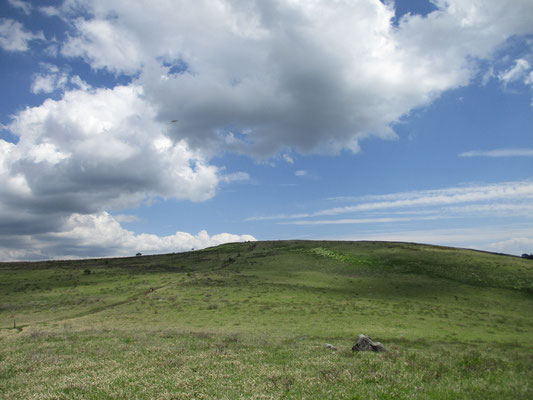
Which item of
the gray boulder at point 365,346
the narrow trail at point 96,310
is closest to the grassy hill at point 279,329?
the narrow trail at point 96,310

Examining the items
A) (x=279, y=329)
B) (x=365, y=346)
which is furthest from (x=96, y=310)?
(x=365, y=346)

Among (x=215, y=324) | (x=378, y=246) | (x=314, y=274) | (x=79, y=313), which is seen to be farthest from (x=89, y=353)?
(x=378, y=246)

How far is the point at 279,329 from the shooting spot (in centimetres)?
3838

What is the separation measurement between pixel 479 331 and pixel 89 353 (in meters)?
43.4

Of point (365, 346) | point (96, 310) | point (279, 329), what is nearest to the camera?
point (365, 346)

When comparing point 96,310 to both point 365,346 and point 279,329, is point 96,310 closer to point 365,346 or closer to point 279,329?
point 279,329

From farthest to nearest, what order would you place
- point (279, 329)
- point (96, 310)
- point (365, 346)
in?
point (96, 310) < point (279, 329) < point (365, 346)

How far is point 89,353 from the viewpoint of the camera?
2317 centimetres

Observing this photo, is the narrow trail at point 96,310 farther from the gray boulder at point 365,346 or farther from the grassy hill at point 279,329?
the gray boulder at point 365,346

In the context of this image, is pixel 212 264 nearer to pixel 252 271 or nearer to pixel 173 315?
pixel 252 271

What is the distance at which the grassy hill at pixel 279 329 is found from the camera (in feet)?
50.1

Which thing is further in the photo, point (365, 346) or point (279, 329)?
point (279, 329)

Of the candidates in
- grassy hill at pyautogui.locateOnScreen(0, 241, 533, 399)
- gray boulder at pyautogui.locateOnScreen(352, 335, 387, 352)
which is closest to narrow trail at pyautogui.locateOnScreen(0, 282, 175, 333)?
grassy hill at pyautogui.locateOnScreen(0, 241, 533, 399)

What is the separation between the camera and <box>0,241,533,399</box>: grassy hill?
1527 cm
